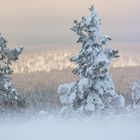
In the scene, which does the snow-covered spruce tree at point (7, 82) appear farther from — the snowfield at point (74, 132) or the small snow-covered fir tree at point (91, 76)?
the snowfield at point (74, 132)

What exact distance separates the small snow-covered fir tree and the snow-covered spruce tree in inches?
98.6

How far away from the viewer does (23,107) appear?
2345 centimetres

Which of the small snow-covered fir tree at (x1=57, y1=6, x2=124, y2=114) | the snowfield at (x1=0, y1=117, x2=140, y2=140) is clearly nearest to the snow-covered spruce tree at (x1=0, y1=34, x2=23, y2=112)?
the small snow-covered fir tree at (x1=57, y1=6, x2=124, y2=114)

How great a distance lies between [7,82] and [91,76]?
3745 millimetres

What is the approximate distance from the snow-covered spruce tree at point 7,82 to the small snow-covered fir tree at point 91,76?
2504 millimetres

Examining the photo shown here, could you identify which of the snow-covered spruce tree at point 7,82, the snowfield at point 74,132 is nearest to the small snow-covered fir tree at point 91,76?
the snow-covered spruce tree at point 7,82

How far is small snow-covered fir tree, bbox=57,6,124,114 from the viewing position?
23.4 m

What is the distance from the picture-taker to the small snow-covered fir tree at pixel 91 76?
2338cm

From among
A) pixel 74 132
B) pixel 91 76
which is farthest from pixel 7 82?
pixel 74 132

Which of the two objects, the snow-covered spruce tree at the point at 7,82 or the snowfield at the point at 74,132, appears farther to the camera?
the snow-covered spruce tree at the point at 7,82

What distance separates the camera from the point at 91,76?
77.4ft

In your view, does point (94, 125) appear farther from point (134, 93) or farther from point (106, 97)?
point (106, 97)

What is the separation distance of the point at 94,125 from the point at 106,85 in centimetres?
1379

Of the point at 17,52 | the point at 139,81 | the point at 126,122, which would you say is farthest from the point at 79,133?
the point at 17,52
